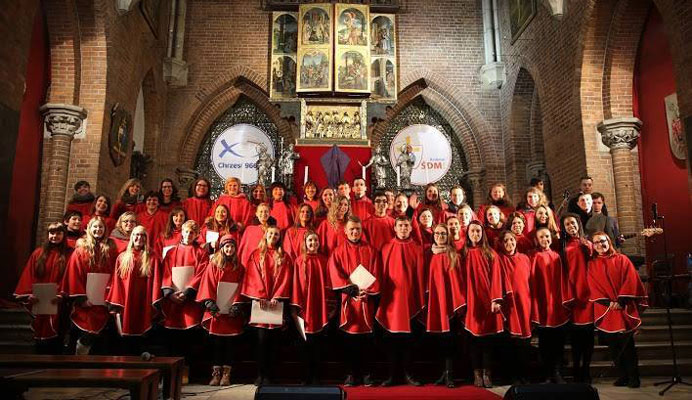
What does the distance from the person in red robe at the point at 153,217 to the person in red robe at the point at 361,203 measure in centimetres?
250

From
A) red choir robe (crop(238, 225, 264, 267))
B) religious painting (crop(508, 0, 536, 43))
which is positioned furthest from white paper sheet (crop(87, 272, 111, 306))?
religious painting (crop(508, 0, 536, 43))

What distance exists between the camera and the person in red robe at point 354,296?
4973mm

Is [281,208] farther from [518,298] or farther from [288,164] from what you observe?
[288,164]

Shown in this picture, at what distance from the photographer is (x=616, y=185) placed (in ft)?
27.9

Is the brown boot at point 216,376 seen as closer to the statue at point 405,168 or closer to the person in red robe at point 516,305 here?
the person in red robe at point 516,305

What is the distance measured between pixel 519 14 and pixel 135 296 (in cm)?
1006

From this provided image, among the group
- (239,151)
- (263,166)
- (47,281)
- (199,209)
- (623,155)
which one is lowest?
(47,281)

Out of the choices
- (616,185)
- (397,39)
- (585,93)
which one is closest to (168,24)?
(397,39)

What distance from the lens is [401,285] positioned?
5094mm

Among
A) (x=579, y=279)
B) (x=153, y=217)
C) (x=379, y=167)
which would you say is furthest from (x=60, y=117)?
(x=579, y=279)

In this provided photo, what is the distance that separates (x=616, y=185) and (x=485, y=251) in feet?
14.9

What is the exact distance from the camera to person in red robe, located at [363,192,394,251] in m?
6.07

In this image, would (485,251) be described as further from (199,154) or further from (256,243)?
(199,154)

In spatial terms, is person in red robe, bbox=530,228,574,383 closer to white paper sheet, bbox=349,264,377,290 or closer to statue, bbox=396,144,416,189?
white paper sheet, bbox=349,264,377,290
